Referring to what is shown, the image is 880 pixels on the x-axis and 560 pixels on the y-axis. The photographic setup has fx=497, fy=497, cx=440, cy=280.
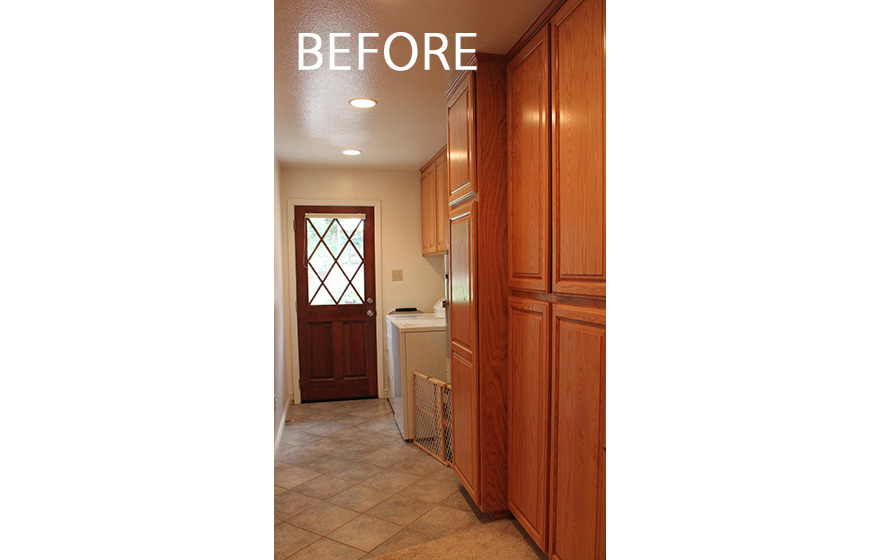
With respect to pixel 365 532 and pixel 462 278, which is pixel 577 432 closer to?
pixel 462 278

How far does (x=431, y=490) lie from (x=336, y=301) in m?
2.58

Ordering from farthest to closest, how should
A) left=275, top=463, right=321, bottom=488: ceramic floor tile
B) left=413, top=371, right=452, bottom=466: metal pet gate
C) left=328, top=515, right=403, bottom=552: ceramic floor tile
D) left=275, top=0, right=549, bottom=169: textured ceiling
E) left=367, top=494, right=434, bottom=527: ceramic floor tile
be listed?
1. left=413, top=371, right=452, bottom=466: metal pet gate
2. left=275, top=463, right=321, bottom=488: ceramic floor tile
3. left=367, top=494, right=434, bottom=527: ceramic floor tile
4. left=328, top=515, right=403, bottom=552: ceramic floor tile
5. left=275, top=0, right=549, bottom=169: textured ceiling

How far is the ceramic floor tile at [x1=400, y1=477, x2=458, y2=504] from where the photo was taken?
2.78m

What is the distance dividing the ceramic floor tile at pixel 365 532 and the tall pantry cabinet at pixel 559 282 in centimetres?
64

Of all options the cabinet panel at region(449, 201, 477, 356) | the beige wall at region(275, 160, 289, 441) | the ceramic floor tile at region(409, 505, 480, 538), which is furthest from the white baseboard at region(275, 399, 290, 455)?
Answer: the cabinet panel at region(449, 201, 477, 356)

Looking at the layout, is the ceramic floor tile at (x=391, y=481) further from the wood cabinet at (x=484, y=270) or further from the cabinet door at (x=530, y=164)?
the cabinet door at (x=530, y=164)

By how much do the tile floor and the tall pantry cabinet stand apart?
0.53m

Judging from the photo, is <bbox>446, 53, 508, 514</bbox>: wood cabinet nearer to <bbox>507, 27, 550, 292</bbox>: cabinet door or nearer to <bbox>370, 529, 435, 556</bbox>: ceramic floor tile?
<bbox>507, 27, 550, 292</bbox>: cabinet door

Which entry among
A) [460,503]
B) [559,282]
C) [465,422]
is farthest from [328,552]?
[559,282]
